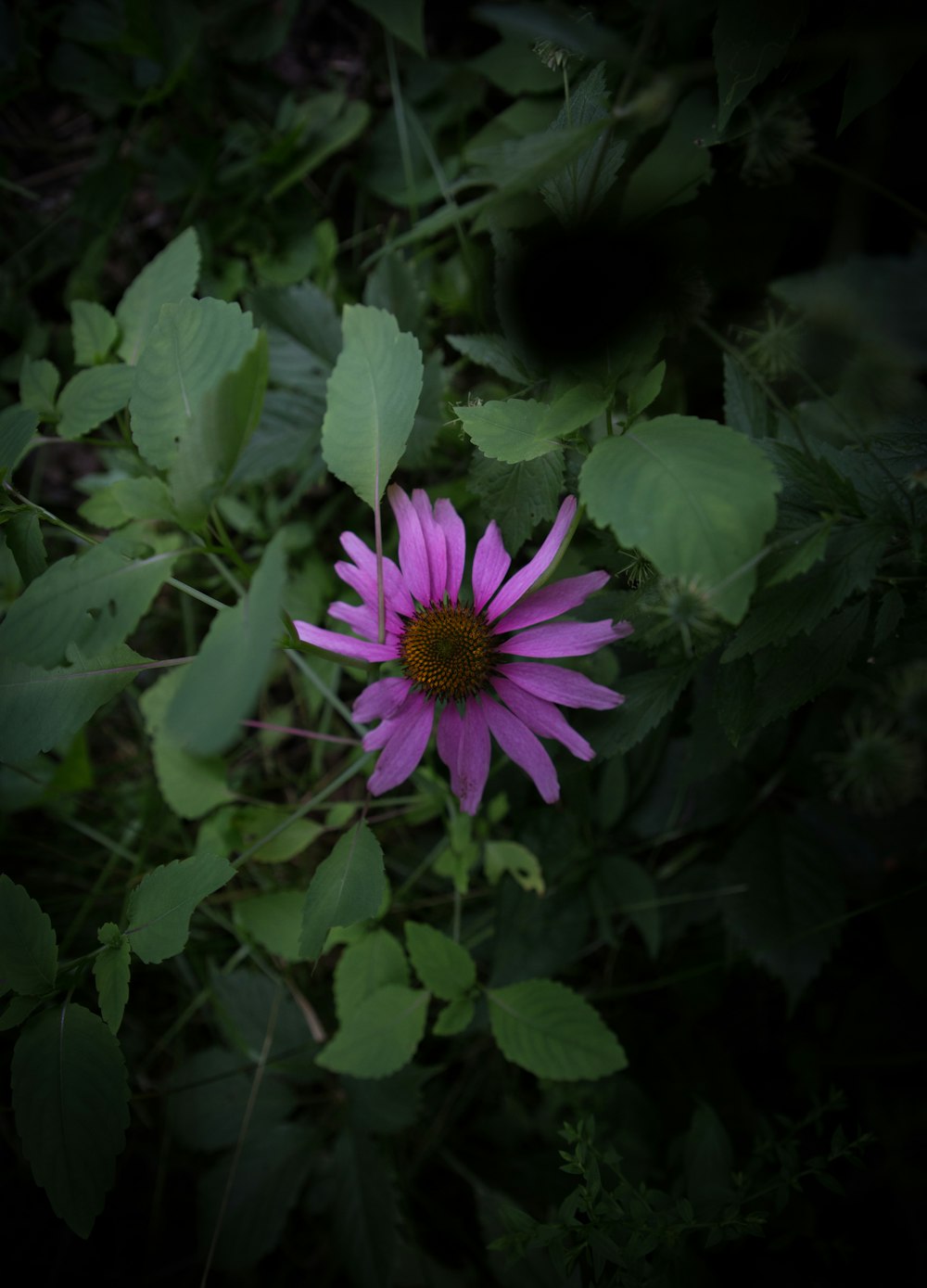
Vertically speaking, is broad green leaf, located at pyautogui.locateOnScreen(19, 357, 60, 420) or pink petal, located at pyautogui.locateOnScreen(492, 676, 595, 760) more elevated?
broad green leaf, located at pyautogui.locateOnScreen(19, 357, 60, 420)

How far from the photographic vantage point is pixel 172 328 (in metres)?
0.76

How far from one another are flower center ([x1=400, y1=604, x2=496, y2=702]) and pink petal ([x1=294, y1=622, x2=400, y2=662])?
4 centimetres

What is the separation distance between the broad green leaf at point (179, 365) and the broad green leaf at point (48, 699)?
0.22 meters

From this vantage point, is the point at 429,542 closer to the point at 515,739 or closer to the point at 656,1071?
the point at 515,739

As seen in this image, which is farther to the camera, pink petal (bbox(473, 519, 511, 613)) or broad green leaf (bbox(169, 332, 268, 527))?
pink petal (bbox(473, 519, 511, 613))

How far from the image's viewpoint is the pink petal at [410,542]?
87 cm

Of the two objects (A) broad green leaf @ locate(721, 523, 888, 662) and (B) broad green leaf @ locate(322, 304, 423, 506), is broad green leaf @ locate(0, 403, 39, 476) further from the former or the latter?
(A) broad green leaf @ locate(721, 523, 888, 662)

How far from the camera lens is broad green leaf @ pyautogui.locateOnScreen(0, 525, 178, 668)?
2.18ft

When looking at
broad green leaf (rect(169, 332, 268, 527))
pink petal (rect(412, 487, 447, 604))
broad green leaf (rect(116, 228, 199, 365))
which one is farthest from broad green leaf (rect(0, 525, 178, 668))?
broad green leaf (rect(116, 228, 199, 365))

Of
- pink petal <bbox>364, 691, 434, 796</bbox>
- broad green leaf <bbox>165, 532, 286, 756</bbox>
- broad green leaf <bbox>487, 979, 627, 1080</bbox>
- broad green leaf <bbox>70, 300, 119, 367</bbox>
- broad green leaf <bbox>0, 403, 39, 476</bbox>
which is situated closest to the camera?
broad green leaf <bbox>165, 532, 286, 756</bbox>

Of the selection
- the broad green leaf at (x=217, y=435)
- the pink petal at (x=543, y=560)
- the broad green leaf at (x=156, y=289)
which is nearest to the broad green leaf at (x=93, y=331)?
the broad green leaf at (x=156, y=289)

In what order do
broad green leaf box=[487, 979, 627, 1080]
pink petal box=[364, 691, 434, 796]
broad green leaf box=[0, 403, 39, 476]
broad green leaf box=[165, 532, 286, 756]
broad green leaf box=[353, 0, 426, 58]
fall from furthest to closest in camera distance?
broad green leaf box=[353, 0, 426, 58]
broad green leaf box=[487, 979, 627, 1080]
pink petal box=[364, 691, 434, 796]
broad green leaf box=[0, 403, 39, 476]
broad green leaf box=[165, 532, 286, 756]

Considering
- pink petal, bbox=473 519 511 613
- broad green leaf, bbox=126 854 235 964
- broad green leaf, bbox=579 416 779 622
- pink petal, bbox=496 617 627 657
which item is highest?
broad green leaf, bbox=579 416 779 622

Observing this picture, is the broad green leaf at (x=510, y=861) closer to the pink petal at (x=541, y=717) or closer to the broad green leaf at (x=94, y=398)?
the pink petal at (x=541, y=717)
